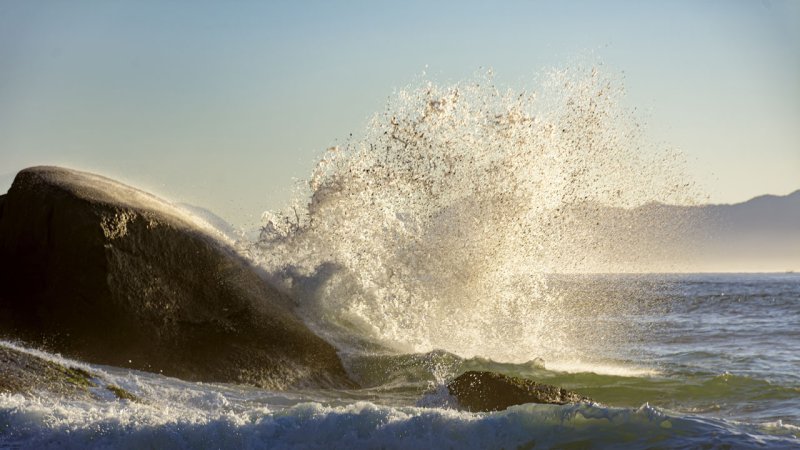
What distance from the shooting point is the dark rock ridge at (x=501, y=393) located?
25.8 ft

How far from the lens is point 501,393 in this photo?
26.1ft

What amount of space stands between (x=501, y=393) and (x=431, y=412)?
2281 mm

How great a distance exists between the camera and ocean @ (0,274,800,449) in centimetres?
559

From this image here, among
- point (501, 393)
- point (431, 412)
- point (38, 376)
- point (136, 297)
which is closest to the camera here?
point (431, 412)

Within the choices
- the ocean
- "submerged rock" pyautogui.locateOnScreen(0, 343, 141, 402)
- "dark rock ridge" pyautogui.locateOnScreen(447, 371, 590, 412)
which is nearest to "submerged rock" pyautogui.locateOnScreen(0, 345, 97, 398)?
"submerged rock" pyautogui.locateOnScreen(0, 343, 141, 402)

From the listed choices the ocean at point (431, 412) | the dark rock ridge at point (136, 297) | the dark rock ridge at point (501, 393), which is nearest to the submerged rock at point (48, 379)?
the ocean at point (431, 412)

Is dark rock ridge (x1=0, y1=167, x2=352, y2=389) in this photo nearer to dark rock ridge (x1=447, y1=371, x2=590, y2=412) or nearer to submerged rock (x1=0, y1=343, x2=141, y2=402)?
submerged rock (x1=0, y1=343, x2=141, y2=402)

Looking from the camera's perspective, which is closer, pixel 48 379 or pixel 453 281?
pixel 48 379

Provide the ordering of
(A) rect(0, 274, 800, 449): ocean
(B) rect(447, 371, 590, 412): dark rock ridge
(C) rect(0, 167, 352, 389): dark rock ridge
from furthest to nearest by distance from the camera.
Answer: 1. (C) rect(0, 167, 352, 389): dark rock ridge
2. (B) rect(447, 371, 590, 412): dark rock ridge
3. (A) rect(0, 274, 800, 449): ocean

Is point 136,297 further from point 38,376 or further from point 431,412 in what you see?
point 431,412

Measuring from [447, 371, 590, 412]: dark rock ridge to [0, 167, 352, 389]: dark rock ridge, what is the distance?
8.31 ft

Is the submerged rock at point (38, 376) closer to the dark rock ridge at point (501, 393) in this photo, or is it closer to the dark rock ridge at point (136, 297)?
the dark rock ridge at point (136, 297)

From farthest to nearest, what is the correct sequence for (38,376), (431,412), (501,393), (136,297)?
(136,297) < (501,393) < (38,376) < (431,412)

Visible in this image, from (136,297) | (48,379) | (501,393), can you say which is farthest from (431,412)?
Answer: (136,297)
